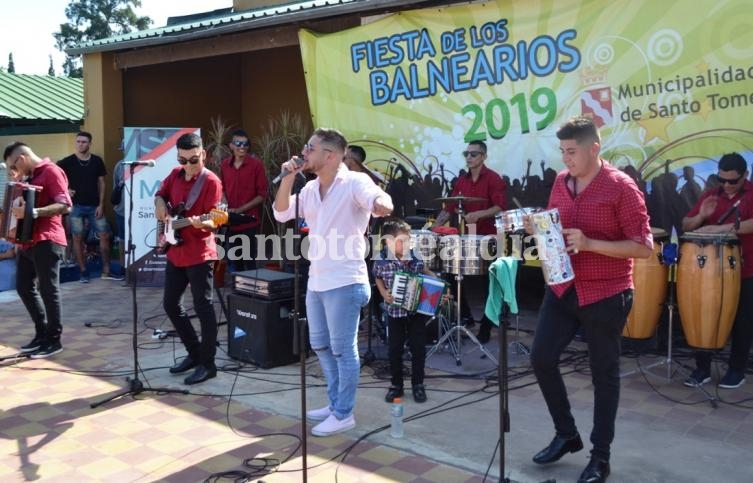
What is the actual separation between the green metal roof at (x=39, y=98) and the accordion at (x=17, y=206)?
9117mm

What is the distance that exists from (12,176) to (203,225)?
2284 mm

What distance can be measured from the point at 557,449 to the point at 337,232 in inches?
68.6

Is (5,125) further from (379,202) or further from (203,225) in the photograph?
(379,202)

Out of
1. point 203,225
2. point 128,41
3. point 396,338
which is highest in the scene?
point 128,41

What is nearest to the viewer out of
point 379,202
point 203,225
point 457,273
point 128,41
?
point 379,202

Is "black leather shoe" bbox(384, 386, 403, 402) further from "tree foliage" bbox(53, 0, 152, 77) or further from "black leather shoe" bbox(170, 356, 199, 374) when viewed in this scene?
"tree foliage" bbox(53, 0, 152, 77)

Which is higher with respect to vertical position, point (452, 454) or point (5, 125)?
point (5, 125)

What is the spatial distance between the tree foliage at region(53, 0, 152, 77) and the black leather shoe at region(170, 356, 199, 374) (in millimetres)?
39273

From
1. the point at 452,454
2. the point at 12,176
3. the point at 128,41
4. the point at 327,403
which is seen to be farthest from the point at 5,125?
the point at 452,454

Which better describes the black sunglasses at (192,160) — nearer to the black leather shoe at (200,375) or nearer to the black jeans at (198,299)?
the black jeans at (198,299)

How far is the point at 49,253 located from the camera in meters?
6.34

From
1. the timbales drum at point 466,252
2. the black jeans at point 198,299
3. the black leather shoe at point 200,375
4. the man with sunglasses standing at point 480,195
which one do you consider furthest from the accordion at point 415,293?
the man with sunglasses standing at point 480,195

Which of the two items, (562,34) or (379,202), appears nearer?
(379,202)

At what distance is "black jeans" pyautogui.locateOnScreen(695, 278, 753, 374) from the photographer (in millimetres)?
5367
